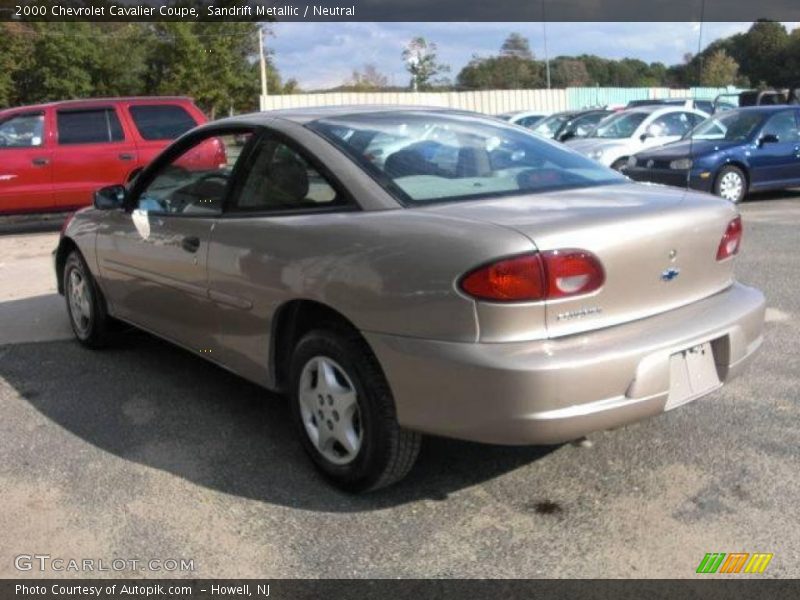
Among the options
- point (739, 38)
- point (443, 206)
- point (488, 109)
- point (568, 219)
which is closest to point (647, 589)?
point (568, 219)

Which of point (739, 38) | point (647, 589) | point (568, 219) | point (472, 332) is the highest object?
point (739, 38)

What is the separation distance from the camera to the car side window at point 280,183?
3.39 m

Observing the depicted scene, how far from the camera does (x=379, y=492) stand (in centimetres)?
329

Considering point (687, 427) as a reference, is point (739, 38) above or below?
above

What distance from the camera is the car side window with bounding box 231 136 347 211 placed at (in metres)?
3.39

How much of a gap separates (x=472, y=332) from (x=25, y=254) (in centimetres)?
848

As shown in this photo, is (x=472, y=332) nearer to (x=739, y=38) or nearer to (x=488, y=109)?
(x=739, y=38)

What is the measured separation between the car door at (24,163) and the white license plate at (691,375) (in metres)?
10.3

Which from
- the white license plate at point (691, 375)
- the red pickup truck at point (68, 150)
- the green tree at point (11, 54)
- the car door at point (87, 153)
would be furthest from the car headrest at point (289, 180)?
the green tree at point (11, 54)

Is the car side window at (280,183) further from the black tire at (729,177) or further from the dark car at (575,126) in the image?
the dark car at (575,126)

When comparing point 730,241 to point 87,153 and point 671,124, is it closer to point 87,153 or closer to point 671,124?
point 87,153

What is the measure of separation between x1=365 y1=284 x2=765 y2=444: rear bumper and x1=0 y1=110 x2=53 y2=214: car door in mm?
9749

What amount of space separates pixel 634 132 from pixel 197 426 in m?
12.0

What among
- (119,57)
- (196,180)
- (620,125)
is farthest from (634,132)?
(119,57)
